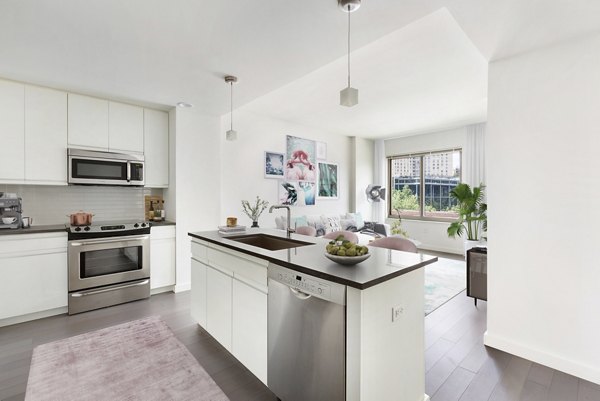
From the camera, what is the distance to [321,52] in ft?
7.68

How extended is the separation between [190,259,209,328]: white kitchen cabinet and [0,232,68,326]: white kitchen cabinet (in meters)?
1.61

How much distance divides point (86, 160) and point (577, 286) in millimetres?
4935

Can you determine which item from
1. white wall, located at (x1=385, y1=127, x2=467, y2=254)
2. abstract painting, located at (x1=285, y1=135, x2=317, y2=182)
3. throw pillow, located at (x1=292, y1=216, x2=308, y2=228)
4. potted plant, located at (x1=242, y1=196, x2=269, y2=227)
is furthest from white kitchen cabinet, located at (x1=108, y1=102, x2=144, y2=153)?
white wall, located at (x1=385, y1=127, x2=467, y2=254)

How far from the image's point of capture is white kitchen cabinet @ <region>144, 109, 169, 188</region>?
3949mm

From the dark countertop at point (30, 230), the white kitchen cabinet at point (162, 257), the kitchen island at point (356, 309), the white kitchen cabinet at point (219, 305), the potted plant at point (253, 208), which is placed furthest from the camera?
the white kitchen cabinet at point (162, 257)

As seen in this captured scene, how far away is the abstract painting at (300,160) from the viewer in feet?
18.4

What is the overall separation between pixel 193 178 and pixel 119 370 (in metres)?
2.51

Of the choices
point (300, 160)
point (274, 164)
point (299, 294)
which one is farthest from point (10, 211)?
point (300, 160)

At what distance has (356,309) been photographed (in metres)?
1.32

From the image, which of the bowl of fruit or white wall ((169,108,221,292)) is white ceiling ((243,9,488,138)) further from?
the bowl of fruit

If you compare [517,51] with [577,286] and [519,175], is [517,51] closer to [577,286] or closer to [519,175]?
[519,175]

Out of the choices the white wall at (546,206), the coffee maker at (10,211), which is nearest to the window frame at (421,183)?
the white wall at (546,206)

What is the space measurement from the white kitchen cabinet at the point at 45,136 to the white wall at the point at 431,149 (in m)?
6.45

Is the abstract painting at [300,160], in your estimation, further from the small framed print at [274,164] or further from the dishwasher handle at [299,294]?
the dishwasher handle at [299,294]
